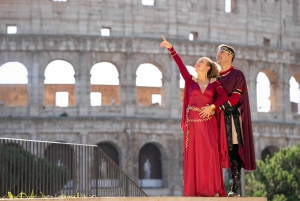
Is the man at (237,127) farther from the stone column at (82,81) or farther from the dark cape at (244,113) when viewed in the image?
the stone column at (82,81)

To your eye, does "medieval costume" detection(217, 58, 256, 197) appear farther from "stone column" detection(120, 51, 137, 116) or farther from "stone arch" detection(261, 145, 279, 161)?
"stone arch" detection(261, 145, 279, 161)

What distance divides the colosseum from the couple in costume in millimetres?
25517

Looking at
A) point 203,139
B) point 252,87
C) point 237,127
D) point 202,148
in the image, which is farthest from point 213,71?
point 252,87

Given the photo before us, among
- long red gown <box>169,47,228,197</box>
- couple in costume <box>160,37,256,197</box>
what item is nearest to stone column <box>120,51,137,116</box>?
couple in costume <box>160,37,256,197</box>

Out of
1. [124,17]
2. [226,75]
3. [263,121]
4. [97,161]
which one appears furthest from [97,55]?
[226,75]

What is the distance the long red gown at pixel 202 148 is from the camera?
11648 mm

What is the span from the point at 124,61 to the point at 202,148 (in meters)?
27.6

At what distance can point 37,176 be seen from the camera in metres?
18.0

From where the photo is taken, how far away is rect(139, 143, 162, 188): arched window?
3875cm

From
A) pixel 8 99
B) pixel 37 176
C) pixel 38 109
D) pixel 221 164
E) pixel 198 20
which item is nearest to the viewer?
pixel 221 164

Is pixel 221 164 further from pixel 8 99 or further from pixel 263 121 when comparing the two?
pixel 8 99

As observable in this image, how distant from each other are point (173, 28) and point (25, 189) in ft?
75.3

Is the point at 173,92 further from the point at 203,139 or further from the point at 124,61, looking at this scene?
the point at 203,139

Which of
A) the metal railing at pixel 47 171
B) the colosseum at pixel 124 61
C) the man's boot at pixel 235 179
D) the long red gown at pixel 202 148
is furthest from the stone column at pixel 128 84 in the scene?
the long red gown at pixel 202 148
